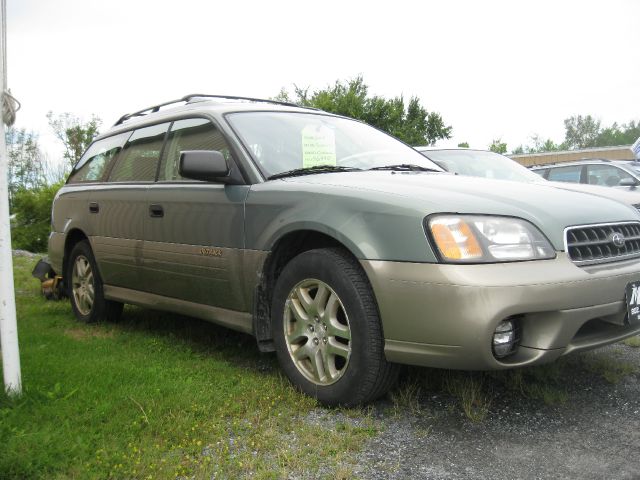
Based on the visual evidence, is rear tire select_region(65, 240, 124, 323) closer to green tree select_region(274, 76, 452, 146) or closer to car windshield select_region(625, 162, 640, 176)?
car windshield select_region(625, 162, 640, 176)

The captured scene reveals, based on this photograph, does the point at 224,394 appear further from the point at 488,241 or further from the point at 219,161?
the point at 488,241

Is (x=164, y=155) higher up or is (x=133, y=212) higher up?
(x=164, y=155)

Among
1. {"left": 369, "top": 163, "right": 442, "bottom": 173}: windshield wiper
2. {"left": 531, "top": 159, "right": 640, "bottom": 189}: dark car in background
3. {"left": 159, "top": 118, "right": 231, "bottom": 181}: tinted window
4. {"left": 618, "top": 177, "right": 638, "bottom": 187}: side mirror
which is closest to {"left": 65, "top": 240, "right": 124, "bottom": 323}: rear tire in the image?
{"left": 159, "top": 118, "right": 231, "bottom": 181}: tinted window

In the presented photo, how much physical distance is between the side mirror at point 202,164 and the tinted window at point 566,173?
8296mm

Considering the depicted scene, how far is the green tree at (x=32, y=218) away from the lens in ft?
39.5

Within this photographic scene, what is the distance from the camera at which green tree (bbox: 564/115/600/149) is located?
82.4 metres

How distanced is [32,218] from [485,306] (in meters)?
11.9

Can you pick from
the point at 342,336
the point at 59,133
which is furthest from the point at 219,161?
the point at 59,133

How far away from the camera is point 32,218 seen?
12469 mm

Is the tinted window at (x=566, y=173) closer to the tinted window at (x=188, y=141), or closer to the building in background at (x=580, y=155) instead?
the tinted window at (x=188, y=141)

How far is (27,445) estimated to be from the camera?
248cm

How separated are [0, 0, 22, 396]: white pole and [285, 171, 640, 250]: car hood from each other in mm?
1394

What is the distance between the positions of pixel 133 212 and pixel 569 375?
3.01m

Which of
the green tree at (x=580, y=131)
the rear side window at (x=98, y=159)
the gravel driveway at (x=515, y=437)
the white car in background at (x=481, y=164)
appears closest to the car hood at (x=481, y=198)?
the gravel driveway at (x=515, y=437)
